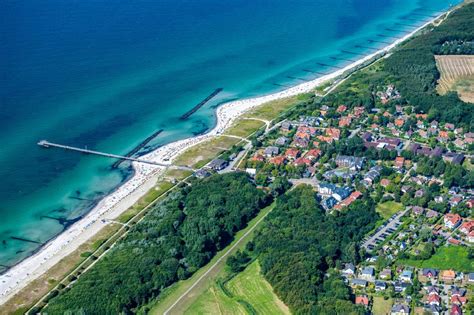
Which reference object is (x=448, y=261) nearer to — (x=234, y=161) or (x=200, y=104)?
(x=234, y=161)

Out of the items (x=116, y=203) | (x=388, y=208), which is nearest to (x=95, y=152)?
(x=116, y=203)

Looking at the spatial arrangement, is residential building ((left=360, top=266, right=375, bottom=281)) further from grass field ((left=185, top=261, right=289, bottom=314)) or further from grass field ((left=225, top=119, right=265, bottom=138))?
grass field ((left=225, top=119, right=265, bottom=138))

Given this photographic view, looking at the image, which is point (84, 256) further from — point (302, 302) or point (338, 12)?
point (338, 12)

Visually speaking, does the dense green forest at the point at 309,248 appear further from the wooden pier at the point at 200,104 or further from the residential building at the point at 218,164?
the wooden pier at the point at 200,104

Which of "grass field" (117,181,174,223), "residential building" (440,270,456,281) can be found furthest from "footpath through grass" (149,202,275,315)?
"residential building" (440,270,456,281)

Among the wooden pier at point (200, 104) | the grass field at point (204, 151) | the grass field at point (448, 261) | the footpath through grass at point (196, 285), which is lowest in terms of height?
the grass field at point (448, 261)


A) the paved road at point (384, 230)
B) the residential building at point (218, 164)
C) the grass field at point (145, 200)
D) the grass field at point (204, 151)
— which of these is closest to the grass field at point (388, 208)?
the paved road at point (384, 230)
